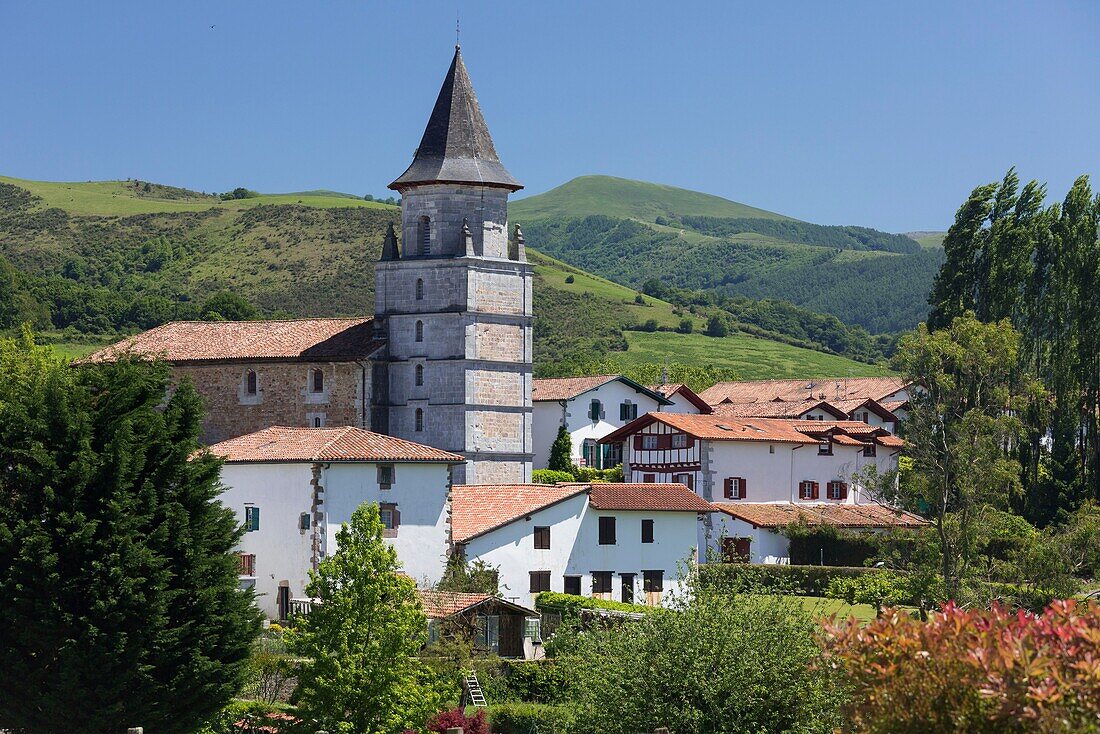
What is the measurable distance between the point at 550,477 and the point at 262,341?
44.3 feet

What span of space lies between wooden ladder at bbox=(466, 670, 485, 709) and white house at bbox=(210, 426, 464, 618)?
32.6 ft

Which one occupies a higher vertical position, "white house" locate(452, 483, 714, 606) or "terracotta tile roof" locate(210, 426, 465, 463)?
"terracotta tile roof" locate(210, 426, 465, 463)

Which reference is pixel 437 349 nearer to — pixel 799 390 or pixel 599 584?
pixel 599 584

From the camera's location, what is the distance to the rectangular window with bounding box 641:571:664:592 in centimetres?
5375

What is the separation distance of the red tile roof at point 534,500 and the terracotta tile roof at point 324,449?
2.24m

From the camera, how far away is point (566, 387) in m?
78.4

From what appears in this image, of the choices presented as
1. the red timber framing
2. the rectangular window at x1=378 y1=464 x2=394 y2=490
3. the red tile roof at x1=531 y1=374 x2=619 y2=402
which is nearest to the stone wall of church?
the rectangular window at x1=378 y1=464 x2=394 y2=490

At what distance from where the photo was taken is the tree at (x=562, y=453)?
239 feet

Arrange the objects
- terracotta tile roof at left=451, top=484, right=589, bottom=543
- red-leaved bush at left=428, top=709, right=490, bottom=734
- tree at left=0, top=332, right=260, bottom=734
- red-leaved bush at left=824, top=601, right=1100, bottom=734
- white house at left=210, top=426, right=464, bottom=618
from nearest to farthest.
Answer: red-leaved bush at left=824, top=601, right=1100, bottom=734
tree at left=0, top=332, right=260, bottom=734
red-leaved bush at left=428, top=709, right=490, bottom=734
white house at left=210, top=426, right=464, bottom=618
terracotta tile roof at left=451, top=484, right=589, bottom=543

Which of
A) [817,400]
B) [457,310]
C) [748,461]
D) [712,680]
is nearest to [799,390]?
[817,400]

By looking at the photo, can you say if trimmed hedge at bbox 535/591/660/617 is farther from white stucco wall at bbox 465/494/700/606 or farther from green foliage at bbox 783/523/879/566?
green foliage at bbox 783/523/879/566

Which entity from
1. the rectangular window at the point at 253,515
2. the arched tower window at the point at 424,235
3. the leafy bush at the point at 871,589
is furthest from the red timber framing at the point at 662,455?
the rectangular window at the point at 253,515

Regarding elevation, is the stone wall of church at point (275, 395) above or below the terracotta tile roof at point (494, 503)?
above

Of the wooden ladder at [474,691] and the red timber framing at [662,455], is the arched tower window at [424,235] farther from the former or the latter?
the wooden ladder at [474,691]
